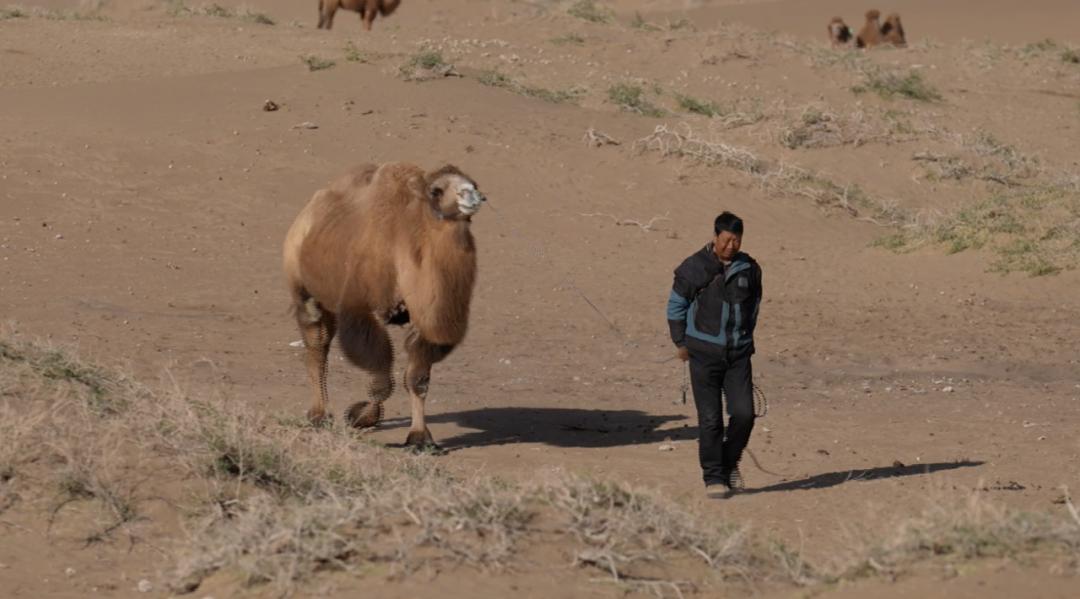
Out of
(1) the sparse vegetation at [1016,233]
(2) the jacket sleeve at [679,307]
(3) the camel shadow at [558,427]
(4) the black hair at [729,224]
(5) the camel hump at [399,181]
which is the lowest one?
(3) the camel shadow at [558,427]

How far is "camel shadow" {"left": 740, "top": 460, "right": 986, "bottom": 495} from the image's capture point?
10.9m

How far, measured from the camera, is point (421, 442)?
1167 cm

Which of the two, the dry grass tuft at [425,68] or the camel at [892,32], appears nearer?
the dry grass tuft at [425,68]

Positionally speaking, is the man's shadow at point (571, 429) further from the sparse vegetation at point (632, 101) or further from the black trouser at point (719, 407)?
the sparse vegetation at point (632, 101)

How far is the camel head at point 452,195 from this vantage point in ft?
36.7

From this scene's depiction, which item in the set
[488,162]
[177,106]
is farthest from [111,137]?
[488,162]

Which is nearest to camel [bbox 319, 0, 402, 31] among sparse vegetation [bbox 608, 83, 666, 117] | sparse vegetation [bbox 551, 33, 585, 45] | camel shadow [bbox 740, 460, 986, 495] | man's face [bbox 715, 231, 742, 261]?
sparse vegetation [bbox 551, 33, 585, 45]

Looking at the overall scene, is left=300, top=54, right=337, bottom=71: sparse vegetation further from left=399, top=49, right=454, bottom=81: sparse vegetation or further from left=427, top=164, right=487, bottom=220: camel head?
left=427, top=164, right=487, bottom=220: camel head

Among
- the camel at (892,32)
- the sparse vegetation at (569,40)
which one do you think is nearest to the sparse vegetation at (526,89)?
the sparse vegetation at (569,40)

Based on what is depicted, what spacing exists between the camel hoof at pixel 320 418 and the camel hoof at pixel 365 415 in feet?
0.47

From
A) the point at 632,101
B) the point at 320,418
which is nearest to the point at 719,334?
the point at 320,418

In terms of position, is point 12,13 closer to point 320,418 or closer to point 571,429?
point 320,418

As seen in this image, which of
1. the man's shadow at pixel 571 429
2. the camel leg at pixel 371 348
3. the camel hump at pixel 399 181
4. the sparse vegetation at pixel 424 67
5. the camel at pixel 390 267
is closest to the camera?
the camel at pixel 390 267

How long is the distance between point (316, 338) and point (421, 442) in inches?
58.2
